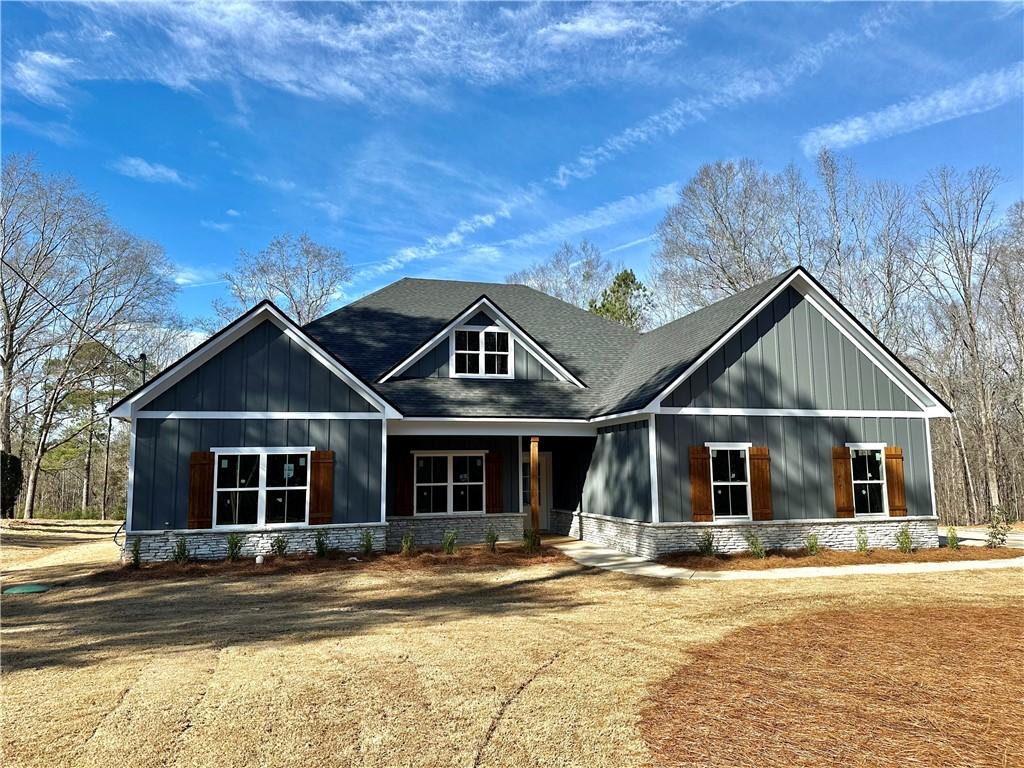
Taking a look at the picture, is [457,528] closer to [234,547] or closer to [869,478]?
[234,547]

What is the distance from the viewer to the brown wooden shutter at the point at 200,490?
517 inches

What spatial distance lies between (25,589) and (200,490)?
10.5 feet

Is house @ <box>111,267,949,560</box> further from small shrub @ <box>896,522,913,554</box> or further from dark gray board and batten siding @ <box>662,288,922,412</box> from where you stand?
small shrub @ <box>896,522,913,554</box>

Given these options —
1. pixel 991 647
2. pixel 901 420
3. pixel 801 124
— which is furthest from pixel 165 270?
pixel 991 647

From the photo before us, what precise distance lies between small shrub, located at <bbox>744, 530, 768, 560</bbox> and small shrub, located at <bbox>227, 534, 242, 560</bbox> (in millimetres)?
10648

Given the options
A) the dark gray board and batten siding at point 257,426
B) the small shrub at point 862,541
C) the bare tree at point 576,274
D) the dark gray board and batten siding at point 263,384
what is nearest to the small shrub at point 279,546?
the dark gray board and batten siding at point 257,426

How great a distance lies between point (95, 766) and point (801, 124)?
791 inches

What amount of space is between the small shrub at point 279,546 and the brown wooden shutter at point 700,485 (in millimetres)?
8612

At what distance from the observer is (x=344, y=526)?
13930 mm

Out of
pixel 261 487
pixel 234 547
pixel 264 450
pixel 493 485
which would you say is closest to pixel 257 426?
pixel 264 450

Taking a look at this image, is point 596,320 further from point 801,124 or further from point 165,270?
point 165,270

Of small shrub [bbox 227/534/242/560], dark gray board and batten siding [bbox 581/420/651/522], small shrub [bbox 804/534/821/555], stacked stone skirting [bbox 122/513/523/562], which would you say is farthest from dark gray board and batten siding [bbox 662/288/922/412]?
small shrub [bbox 227/534/242/560]

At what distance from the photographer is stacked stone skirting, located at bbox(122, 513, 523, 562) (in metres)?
13.0

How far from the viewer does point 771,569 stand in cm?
1266
